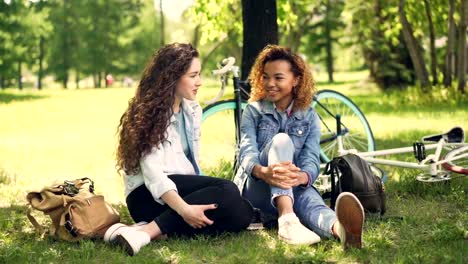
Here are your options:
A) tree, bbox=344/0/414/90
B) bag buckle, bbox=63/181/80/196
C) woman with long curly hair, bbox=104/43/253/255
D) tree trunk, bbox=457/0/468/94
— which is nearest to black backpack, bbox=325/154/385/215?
woman with long curly hair, bbox=104/43/253/255

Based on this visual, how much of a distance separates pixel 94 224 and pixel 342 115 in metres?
2.95

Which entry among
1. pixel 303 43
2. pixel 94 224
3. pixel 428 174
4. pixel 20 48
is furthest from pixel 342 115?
pixel 303 43

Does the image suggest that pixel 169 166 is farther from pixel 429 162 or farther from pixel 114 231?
pixel 429 162

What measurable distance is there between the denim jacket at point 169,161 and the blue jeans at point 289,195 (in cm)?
42

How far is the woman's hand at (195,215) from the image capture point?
177 inches

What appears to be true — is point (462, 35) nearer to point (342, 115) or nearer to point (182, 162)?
point (342, 115)

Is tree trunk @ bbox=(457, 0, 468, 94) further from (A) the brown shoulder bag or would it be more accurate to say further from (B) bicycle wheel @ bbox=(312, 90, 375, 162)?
(A) the brown shoulder bag

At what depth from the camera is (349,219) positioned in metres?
4.17

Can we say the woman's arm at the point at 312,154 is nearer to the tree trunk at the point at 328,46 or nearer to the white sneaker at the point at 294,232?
the white sneaker at the point at 294,232

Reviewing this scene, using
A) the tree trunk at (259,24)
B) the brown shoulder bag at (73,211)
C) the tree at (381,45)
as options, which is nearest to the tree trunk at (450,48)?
the tree at (381,45)

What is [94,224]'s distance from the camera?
4.69 metres

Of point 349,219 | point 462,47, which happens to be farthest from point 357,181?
point 462,47

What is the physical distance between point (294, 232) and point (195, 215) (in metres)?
0.61

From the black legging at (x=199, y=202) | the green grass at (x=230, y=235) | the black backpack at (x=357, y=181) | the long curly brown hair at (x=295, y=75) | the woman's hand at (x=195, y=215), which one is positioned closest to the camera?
the green grass at (x=230, y=235)
